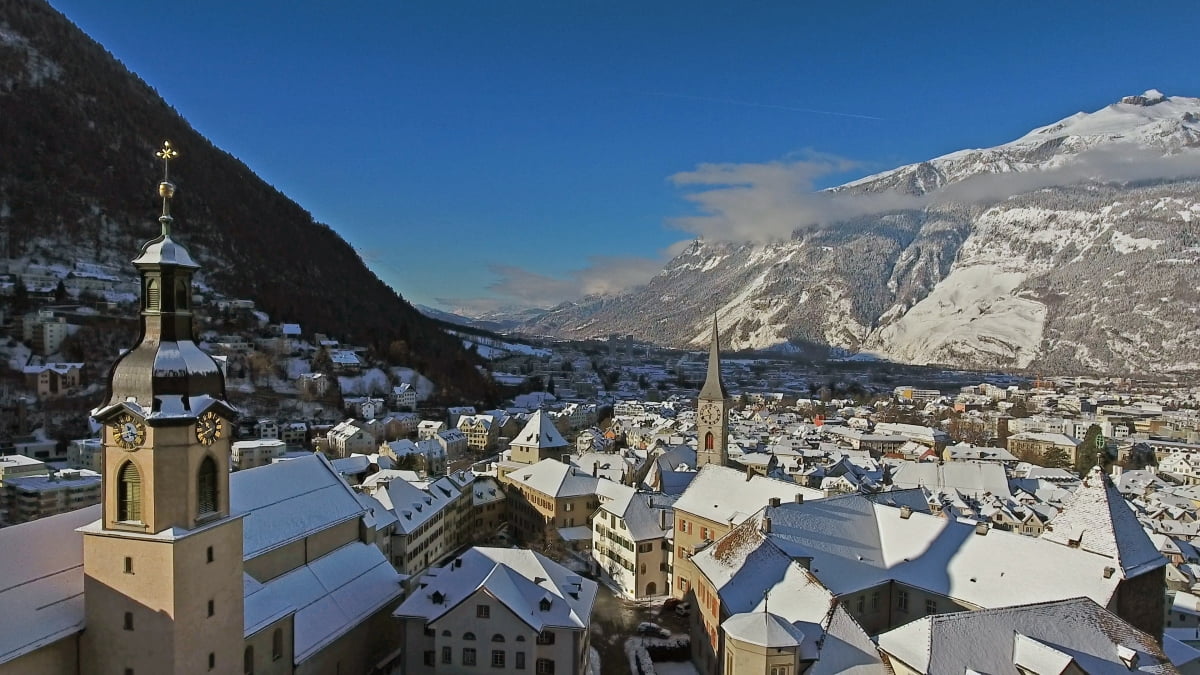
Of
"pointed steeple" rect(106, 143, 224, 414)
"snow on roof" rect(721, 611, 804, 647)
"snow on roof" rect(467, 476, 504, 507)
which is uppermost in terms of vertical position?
"pointed steeple" rect(106, 143, 224, 414)

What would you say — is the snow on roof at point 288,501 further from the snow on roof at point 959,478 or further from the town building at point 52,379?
the town building at point 52,379

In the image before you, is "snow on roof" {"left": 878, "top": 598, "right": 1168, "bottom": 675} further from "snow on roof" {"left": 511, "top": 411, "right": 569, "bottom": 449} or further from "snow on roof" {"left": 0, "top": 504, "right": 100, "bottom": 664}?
"snow on roof" {"left": 511, "top": 411, "right": 569, "bottom": 449}

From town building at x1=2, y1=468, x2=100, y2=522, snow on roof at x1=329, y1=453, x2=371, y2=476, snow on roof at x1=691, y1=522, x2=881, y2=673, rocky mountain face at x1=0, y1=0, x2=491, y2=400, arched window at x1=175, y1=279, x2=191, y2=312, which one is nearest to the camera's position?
arched window at x1=175, y1=279, x2=191, y2=312

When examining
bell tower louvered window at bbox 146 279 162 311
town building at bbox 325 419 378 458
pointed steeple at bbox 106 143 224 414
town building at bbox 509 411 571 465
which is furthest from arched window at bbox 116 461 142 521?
town building at bbox 325 419 378 458

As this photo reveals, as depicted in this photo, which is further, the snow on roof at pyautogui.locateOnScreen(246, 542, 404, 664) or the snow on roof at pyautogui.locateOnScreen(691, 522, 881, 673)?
the snow on roof at pyautogui.locateOnScreen(246, 542, 404, 664)

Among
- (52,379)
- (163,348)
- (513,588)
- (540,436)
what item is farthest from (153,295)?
(52,379)

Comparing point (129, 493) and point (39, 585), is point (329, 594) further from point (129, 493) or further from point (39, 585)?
point (129, 493)

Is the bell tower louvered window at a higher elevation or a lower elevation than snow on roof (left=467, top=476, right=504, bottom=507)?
higher

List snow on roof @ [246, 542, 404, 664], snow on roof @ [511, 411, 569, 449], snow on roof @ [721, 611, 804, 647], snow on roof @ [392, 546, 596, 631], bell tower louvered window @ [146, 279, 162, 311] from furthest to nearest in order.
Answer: snow on roof @ [511, 411, 569, 449] → snow on roof @ [392, 546, 596, 631] → snow on roof @ [246, 542, 404, 664] → snow on roof @ [721, 611, 804, 647] → bell tower louvered window @ [146, 279, 162, 311]
